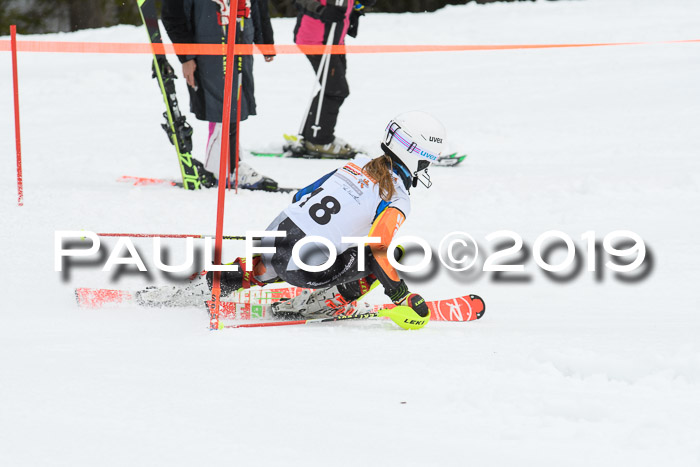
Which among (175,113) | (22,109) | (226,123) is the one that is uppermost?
(226,123)

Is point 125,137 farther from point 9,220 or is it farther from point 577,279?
point 577,279

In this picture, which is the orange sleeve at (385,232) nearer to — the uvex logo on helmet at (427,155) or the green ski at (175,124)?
the uvex logo on helmet at (427,155)

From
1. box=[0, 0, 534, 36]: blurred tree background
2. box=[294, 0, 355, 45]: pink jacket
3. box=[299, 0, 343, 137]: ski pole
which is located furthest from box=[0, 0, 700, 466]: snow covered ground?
box=[0, 0, 534, 36]: blurred tree background

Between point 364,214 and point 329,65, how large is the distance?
4029mm

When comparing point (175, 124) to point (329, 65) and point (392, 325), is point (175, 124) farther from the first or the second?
A: point (392, 325)

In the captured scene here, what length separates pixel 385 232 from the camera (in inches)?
143

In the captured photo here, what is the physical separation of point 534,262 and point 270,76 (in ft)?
23.4

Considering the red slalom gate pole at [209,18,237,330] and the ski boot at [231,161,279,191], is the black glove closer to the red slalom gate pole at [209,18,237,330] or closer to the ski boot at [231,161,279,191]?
the ski boot at [231,161,279,191]

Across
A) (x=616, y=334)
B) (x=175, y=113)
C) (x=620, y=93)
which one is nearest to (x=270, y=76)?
(x=620, y=93)

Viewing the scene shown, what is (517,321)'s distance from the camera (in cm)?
404

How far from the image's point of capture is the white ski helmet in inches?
150
